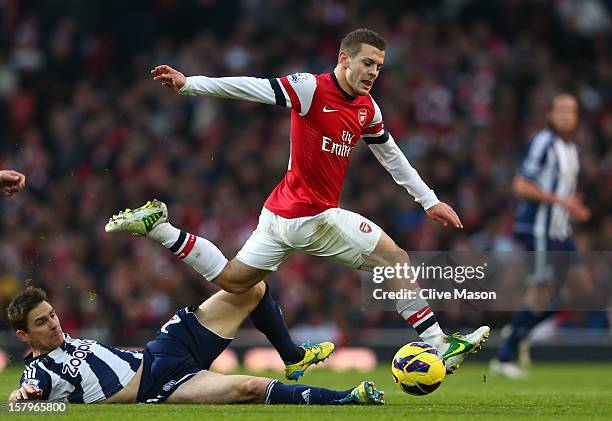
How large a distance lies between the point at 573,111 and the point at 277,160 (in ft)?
19.5

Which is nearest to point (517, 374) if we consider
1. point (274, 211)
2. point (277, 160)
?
point (274, 211)

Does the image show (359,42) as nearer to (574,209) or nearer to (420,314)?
(420,314)

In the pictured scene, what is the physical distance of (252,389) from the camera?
7211 millimetres

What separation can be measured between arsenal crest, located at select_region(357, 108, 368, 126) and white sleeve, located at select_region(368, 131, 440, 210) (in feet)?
1.20

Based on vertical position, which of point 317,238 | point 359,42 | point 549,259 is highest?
point 359,42

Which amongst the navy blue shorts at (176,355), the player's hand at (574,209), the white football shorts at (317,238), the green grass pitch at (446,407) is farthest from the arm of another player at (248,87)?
the player's hand at (574,209)

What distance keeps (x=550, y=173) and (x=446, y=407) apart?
14.2ft

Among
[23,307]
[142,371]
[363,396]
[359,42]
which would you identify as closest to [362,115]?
[359,42]

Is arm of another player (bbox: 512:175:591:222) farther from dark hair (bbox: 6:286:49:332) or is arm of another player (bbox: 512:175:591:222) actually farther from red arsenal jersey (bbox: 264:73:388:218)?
dark hair (bbox: 6:286:49:332)

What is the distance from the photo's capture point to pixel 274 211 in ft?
26.3

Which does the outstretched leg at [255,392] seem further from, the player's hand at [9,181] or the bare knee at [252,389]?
the player's hand at [9,181]

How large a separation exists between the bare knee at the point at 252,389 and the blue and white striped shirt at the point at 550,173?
188 inches

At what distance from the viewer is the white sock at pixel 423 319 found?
7695mm

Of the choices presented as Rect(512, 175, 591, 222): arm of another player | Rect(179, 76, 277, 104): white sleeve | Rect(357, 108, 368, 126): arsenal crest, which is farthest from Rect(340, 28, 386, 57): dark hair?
Rect(512, 175, 591, 222): arm of another player
